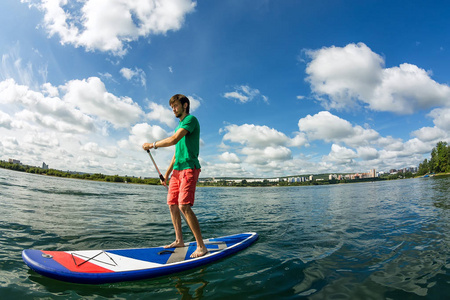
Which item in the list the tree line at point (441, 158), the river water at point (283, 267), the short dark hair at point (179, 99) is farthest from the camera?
the tree line at point (441, 158)

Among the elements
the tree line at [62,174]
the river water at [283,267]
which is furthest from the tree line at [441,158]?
the tree line at [62,174]

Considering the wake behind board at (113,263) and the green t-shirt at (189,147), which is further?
the green t-shirt at (189,147)

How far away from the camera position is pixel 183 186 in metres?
4.68

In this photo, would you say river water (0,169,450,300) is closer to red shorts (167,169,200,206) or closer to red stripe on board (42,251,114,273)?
red stripe on board (42,251,114,273)

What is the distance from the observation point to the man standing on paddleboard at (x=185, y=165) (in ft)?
15.1

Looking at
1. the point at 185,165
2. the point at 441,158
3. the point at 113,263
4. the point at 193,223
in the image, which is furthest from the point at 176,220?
the point at 441,158

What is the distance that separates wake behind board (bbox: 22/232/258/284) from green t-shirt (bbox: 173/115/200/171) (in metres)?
1.89

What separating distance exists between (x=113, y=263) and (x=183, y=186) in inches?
73.7

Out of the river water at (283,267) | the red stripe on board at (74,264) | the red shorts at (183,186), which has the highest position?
the red shorts at (183,186)

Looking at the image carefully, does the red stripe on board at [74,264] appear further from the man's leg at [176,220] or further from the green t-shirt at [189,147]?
the green t-shirt at [189,147]

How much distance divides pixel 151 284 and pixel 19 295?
171cm

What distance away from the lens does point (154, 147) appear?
479 cm

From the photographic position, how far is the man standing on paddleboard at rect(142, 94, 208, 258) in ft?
15.1

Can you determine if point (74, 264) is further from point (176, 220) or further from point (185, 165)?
point (185, 165)
